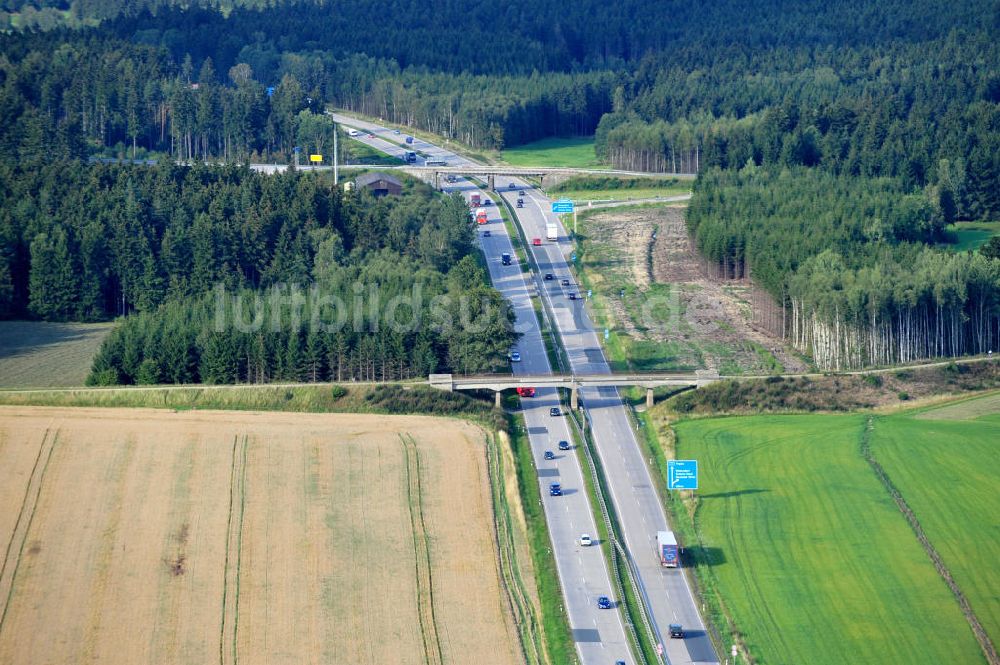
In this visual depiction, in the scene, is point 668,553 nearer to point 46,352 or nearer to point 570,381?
point 570,381

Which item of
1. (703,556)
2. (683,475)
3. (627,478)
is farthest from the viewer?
(627,478)

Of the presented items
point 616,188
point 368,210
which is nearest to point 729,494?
point 368,210

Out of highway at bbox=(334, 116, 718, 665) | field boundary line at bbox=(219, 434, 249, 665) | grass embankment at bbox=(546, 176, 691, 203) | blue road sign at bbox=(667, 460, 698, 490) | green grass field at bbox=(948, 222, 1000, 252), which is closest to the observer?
field boundary line at bbox=(219, 434, 249, 665)

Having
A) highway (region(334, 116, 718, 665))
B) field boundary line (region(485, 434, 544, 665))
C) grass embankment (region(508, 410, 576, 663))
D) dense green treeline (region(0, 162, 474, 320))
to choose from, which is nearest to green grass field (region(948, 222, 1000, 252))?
highway (region(334, 116, 718, 665))

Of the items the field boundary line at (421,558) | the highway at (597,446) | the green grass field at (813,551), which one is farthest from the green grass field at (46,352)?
the green grass field at (813,551)

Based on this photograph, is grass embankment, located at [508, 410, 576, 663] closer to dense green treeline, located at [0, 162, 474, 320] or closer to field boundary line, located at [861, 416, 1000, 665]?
field boundary line, located at [861, 416, 1000, 665]
